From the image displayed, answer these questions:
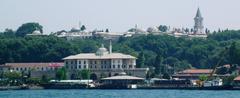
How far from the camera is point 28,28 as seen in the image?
185 meters

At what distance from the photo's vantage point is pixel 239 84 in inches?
4222

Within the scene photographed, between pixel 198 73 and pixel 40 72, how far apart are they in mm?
14720

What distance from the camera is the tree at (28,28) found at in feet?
599

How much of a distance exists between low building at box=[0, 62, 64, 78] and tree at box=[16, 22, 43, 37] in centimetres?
4865

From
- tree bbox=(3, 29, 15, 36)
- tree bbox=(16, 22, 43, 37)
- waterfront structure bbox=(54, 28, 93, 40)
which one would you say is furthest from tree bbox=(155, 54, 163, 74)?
tree bbox=(16, 22, 43, 37)

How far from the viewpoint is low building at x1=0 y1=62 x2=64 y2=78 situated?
12531cm

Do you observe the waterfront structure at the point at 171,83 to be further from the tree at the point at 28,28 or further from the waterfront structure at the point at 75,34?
the tree at the point at 28,28

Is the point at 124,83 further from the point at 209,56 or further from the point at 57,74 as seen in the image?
the point at 209,56

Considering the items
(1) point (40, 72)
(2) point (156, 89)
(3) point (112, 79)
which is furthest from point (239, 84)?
(1) point (40, 72)

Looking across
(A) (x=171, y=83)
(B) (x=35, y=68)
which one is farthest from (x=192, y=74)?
(B) (x=35, y=68)

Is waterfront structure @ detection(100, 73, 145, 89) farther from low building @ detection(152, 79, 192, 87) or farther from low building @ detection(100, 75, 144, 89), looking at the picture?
low building @ detection(152, 79, 192, 87)

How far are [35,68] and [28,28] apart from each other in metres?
56.6

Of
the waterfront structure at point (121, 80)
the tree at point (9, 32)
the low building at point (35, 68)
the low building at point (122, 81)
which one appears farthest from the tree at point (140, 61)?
the tree at point (9, 32)

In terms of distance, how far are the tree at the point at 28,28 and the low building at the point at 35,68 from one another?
48.6m
